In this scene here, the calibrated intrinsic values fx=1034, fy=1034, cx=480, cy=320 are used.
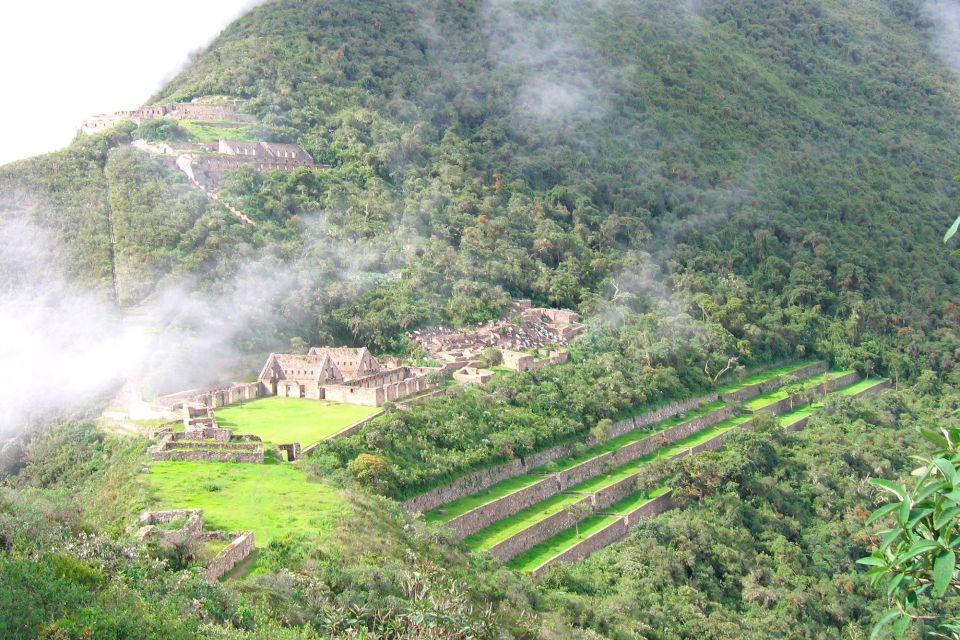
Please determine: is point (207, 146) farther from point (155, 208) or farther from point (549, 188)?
point (549, 188)

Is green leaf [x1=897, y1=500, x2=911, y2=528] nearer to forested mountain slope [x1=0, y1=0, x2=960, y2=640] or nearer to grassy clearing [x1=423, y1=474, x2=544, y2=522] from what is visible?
forested mountain slope [x1=0, y1=0, x2=960, y2=640]

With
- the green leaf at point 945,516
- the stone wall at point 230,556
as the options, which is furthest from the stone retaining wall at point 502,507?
the green leaf at point 945,516

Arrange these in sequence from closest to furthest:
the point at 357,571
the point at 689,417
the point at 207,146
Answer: the point at 357,571, the point at 689,417, the point at 207,146

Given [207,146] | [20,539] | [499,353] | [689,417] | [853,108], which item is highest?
[20,539]

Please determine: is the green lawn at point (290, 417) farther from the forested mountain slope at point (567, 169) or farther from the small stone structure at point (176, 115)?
the small stone structure at point (176, 115)

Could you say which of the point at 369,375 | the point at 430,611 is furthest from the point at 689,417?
the point at 430,611

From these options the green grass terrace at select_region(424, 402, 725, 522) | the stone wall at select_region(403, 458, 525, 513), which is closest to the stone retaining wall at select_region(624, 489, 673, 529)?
the green grass terrace at select_region(424, 402, 725, 522)

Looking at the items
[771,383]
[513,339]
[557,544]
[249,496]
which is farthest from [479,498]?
[771,383]
